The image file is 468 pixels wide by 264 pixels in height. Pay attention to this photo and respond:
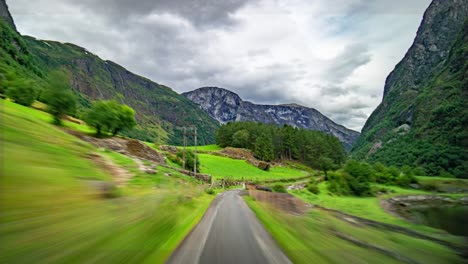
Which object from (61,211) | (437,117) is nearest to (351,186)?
(61,211)

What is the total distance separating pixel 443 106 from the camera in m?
142

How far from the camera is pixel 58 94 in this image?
43.2 feet

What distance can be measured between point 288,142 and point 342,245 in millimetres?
116966

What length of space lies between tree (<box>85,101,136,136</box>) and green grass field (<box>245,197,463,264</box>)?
3019 centimetres

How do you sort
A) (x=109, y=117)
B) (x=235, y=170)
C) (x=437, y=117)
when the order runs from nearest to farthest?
(x=109, y=117) → (x=235, y=170) → (x=437, y=117)

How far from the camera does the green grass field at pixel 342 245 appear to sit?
254 inches

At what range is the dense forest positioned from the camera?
120m

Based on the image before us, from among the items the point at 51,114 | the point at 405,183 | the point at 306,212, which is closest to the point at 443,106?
the point at 405,183

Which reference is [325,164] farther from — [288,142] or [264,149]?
[264,149]

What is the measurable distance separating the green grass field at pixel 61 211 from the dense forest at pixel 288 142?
105044 millimetres

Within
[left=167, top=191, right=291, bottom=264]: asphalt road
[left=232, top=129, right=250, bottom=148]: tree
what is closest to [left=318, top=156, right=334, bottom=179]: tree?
[left=232, top=129, right=250, bottom=148]: tree

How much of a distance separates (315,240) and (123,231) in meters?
6.68

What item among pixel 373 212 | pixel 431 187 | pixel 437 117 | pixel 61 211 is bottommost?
pixel 373 212

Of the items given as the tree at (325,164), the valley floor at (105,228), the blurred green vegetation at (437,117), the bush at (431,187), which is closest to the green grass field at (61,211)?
the valley floor at (105,228)
